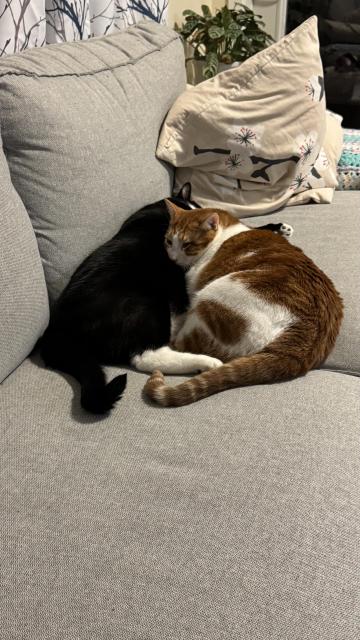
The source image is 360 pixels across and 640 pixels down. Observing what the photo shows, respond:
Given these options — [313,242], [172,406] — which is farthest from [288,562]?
[313,242]

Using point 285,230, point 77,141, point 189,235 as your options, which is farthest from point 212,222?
point 77,141

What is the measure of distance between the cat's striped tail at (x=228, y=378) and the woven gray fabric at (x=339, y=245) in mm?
191

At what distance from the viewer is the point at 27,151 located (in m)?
1.26

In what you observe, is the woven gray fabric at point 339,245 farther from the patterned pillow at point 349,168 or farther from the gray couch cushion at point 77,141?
the gray couch cushion at point 77,141

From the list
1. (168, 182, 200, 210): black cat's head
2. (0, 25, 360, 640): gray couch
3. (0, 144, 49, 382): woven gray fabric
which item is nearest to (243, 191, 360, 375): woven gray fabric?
(0, 25, 360, 640): gray couch

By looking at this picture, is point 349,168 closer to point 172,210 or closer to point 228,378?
point 172,210

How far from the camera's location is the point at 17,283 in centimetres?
113

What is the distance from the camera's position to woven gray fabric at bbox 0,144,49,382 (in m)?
1.11

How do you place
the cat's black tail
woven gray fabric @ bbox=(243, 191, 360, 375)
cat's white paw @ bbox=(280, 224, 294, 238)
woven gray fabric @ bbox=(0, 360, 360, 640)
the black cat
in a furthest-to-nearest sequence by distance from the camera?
cat's white paw @ bbox=(280, 224, 294, 238)
woven gray fabric @ bbox=(243, 191, 360, 375)
the black cat
the cat's black tail
woven gray fabric @ bbox=(0, 360, 360, 640)

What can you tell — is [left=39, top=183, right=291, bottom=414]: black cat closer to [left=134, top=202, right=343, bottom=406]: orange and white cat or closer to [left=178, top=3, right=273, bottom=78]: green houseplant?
[left=134, top=202, right=343, bottom=406]: orange and white cat

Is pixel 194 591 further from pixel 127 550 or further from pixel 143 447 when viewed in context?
pixel 143 447

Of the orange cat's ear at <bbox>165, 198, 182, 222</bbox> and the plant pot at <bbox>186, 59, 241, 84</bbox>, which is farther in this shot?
the plant pot at <bbox>186, 59, 241, 84</bbox>

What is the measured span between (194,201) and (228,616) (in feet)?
4.52

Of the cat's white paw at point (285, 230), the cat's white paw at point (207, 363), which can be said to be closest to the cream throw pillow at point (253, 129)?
the cat's white paw at point (285, 230)
